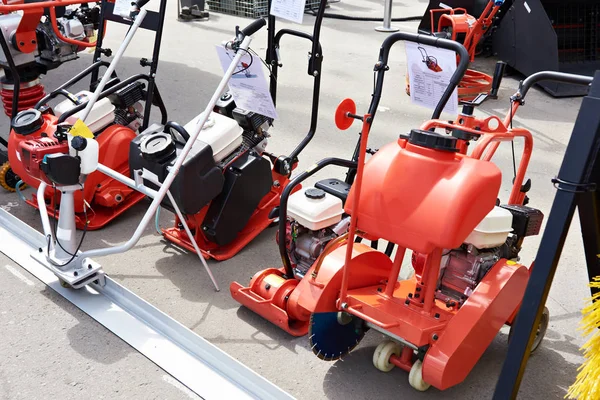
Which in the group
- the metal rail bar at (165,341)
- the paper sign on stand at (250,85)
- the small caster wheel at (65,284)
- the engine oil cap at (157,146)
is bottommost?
the small caster wheel at (65,284)

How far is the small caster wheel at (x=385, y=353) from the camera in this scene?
9.28ft

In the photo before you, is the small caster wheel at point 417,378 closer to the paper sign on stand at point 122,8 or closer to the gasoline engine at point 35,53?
the paper sign on stand at point 122,8

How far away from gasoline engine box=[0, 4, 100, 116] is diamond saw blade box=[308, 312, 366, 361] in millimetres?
2965

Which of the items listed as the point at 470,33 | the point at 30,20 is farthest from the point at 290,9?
the point at 470,33

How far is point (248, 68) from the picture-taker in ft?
11.5

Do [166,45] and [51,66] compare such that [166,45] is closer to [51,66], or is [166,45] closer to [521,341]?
[51,66]

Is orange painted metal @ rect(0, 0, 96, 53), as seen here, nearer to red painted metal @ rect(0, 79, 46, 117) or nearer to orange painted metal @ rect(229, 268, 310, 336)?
red painted metal @ rect(0, 79, 46, 117)

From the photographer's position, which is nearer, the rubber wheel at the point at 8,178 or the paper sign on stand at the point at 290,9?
the paper sign on stand at the point at 290,9

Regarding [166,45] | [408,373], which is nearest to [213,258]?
[408,373]

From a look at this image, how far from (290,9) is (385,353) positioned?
1.87 meters

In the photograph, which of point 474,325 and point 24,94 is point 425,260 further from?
point 24,94

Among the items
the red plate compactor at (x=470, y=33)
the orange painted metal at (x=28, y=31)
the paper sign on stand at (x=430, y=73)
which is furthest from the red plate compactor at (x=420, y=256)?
the red plate compactor at (x=470, y=33)

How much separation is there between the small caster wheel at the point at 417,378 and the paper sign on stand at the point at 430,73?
1108mm

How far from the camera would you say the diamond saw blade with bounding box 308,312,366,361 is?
8.83ft
